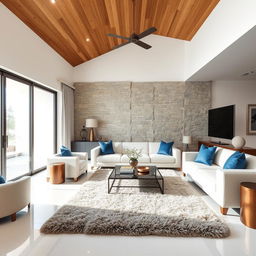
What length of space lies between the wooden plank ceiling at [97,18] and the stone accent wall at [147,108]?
4.46 ft

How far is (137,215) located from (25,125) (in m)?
3.31

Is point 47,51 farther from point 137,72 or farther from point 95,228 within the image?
point 95,228

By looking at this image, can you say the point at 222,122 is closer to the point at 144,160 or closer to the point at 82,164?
the point at 144,160

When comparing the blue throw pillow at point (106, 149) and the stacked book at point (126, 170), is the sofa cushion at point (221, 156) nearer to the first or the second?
the stacked book at point (126, 170)

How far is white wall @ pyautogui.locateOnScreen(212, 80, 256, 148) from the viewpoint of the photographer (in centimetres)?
559

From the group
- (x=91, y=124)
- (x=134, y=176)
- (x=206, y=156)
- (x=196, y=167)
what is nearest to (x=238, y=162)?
(x=196, y=167)

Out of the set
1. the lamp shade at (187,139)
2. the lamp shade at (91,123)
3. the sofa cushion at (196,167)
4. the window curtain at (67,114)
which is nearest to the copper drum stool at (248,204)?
the sofa cushion at (196,167)

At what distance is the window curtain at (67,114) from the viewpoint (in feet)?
17.2

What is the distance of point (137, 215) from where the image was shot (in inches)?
91.5

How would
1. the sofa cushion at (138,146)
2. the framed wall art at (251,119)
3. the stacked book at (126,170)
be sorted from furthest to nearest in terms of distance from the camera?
the framed wall art at (251,119)
the sofa cushion at (138,146)
the stacked book at (126,170)

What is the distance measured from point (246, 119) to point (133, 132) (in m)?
3.47

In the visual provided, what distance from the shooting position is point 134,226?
2.06 m

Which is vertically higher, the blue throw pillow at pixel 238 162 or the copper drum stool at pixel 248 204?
the blue throw pillow at pixel 238 162

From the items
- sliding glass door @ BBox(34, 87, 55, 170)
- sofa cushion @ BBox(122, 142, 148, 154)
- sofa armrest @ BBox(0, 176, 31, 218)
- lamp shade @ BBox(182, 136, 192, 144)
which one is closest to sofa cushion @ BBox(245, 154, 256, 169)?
lamp shade @ BBox(182, 136, 192, 144)
